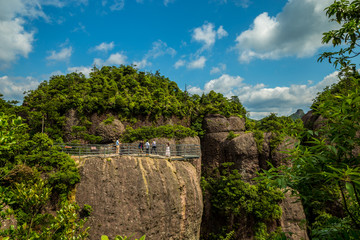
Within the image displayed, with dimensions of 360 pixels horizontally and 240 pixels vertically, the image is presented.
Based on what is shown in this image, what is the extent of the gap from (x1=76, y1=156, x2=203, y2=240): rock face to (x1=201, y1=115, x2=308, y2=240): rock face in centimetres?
718

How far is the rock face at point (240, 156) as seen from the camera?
19.2m

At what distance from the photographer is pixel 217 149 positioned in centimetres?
2398

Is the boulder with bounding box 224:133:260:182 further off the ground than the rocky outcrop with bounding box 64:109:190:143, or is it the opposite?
the rocky outcrop with bounding box 64:109:190:143

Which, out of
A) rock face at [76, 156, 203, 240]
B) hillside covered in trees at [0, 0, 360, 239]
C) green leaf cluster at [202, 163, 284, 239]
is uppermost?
hillside covered in trees at [0, 0, 360, 239]

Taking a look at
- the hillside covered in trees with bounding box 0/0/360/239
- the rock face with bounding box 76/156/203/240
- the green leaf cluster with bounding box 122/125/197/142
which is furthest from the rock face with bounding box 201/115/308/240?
the rock face with bounding box 76/156/203/240

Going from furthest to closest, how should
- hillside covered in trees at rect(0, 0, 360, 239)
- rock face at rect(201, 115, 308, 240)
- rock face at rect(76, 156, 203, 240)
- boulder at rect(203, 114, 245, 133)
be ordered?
boulder at rect(203, 114, 245, 133) → rock face at rect(201, 115, 308, 240) → rock face at rect(76, 156, 203, 240) → hillside covered in trees at rect(0, 0, 360, 239)

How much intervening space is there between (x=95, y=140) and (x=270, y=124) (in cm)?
2258

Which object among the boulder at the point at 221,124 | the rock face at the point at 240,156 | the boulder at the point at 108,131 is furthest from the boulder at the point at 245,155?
the boulder at the point at 108,131

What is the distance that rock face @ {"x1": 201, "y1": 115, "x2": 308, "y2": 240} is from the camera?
19250 millimetres

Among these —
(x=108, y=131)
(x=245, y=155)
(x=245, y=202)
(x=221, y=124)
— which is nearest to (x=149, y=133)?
(x=108, y=131)

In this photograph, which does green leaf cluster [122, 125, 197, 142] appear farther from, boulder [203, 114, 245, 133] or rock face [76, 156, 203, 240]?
boulder [203, 114, 245, 133]

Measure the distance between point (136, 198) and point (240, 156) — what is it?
1360 cm

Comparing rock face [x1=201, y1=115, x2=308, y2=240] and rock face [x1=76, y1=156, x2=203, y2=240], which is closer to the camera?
rock face [x1=76, y1=156, x2=203, y2=240]

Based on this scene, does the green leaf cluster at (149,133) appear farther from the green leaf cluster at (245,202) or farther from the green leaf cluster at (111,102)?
the green leaf cluster at (245,202)
